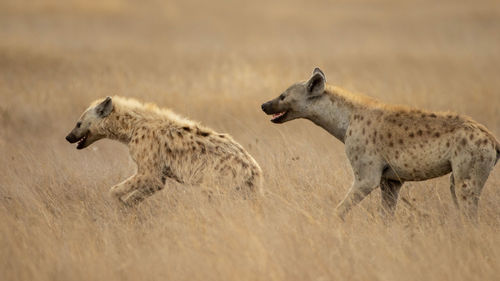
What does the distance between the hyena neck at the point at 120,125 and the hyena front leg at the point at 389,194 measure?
2.25 m

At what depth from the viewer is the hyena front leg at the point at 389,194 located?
6617 mm

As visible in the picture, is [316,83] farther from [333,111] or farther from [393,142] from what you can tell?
[393,142]

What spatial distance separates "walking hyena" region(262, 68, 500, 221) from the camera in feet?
19.2

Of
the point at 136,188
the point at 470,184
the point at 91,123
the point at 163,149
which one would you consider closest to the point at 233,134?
the point at 91,123

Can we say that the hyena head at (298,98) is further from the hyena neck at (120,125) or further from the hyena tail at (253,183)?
the hyena neck at (120,125)

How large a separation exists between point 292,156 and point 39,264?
11.6ft

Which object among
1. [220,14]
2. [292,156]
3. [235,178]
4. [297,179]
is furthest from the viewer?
[220,14]

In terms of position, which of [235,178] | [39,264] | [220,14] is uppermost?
[220,14]

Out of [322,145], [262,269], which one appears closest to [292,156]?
[322,145]

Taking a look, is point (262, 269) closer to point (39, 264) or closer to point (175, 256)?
point (175, 256)

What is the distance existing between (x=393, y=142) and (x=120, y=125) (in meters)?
2.53

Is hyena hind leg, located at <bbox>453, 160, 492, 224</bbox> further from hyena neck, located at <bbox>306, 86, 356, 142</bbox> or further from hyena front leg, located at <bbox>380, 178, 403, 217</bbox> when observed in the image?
hyena neck, located at <bbox>306, 86, 356, 142</bbox>

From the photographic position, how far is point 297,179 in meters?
7.57

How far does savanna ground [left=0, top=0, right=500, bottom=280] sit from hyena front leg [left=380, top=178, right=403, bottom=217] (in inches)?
5.6
